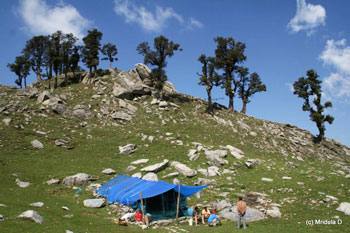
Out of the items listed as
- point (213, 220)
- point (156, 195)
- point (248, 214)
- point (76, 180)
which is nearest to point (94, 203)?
point (156, 195)

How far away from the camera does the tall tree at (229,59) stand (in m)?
56.3

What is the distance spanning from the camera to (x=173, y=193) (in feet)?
74.2

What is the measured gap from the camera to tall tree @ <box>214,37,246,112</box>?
56344 millimetres

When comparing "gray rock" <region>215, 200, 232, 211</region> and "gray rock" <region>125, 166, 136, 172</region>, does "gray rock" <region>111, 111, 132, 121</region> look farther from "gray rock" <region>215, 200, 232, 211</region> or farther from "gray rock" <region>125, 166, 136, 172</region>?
"gray rock" <region>215, 200, 232, 211</region>

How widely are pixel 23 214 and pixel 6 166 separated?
58.8ft

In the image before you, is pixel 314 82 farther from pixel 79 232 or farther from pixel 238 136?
pixel 79 232

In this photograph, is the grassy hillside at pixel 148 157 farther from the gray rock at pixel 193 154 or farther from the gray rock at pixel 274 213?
the gray rock at pixel 193 154

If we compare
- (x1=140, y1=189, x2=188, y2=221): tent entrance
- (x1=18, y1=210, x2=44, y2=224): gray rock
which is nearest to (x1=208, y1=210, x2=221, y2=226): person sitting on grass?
(x1=140, y1=189, x2=188, y2=221): tent entrance

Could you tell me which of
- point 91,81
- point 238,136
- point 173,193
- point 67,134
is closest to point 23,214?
point 173,193

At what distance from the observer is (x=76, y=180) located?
90.5 ft

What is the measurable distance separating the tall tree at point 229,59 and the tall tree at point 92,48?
1131 inches

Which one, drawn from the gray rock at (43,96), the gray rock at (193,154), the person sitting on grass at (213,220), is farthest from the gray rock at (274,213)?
the gray rock at (43,96)

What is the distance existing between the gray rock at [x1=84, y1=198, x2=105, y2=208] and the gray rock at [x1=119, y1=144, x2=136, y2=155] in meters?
14.6

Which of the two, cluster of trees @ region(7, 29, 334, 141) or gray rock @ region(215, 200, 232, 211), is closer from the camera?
gray rock @ region(215, 200, 232, 211)
